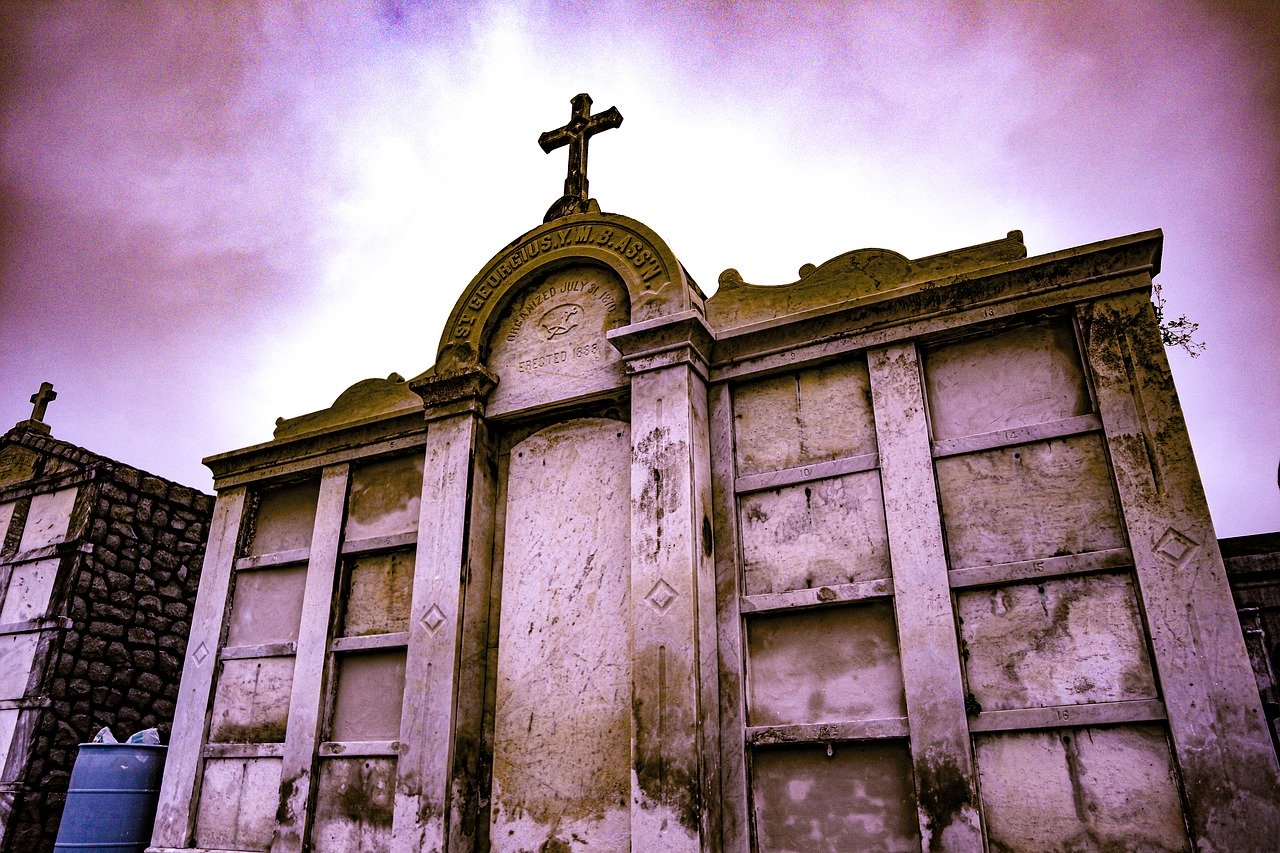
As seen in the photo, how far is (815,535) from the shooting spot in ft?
16.9

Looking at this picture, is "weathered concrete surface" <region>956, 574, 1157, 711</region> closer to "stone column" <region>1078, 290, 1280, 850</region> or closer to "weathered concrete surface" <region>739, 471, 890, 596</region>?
"stone column" <region>1078, 290, 1280, 850</region>

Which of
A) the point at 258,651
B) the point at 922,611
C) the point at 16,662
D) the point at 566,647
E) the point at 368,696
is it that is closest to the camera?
the point at 922,611

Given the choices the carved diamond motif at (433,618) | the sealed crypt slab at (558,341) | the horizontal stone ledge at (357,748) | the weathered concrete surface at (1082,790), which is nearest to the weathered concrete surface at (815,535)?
the weathered concrete surface at (1082,790)

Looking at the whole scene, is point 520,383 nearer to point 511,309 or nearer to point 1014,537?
point 511,309

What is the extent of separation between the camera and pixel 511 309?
6.86 m

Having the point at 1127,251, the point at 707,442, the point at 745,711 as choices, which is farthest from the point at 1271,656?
the point at 707,442

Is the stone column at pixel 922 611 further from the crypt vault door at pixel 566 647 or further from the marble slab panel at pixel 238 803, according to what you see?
the marble slab panel at pixel 238 803

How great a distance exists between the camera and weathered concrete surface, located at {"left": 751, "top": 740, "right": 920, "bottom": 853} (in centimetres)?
441

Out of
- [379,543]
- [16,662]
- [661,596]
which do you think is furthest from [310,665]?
[16,662]

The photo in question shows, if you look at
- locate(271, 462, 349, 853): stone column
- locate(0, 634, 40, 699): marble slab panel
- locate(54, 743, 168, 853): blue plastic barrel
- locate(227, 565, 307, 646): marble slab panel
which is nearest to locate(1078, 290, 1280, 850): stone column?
locate(271, 462, 349, 853): stone column

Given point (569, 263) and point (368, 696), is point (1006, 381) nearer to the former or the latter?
point (569, 263)

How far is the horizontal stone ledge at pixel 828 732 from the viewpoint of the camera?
178 inches

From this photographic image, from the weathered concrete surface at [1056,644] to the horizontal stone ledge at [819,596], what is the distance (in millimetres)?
451

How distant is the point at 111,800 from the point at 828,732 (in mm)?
5978
